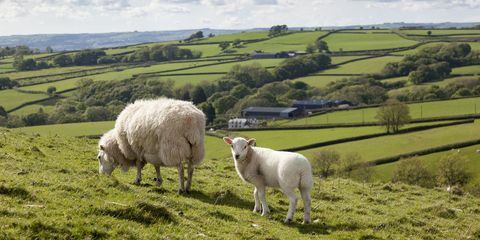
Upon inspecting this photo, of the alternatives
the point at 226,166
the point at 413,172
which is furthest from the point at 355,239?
the point at 413,172

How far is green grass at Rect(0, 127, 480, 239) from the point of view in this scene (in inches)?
353

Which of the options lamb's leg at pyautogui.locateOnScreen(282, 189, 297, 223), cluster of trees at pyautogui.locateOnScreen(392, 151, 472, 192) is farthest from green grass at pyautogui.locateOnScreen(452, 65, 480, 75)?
lamb's leg at pyautogui.locateOnScreen(282, 189, 297, 223)

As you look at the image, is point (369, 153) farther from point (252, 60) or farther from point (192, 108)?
point (252, 60)

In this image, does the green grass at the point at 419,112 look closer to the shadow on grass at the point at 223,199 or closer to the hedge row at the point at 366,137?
the hedge row at the point at 366,137

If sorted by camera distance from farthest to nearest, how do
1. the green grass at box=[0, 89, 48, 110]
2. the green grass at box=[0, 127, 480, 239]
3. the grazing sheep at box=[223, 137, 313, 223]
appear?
the green grass at box=[0, 89, 48, 110], the grazing sheep at box=[223, 137, 313, 223], the green grass at box=[0, 127, 480, 239]

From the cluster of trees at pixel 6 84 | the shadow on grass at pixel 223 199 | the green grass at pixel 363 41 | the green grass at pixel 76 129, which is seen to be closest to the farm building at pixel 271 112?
the green grass at pixel 76 129

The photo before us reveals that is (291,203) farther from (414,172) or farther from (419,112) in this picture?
(419,112)

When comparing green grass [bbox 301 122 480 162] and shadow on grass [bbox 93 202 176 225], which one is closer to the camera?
shadow on grass [bbox 93 202 176 225]

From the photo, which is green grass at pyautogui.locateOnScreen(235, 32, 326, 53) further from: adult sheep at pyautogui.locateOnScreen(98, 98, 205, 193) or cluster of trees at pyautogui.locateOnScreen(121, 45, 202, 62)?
adult sheep at pyautogui.locateOnScreen(98, 98, 205, 193)

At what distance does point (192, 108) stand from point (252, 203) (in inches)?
124

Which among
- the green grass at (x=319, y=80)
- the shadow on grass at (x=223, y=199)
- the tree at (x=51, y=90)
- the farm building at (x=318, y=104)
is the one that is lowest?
the farm building at (x=318, y=104)

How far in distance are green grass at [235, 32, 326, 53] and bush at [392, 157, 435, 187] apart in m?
110

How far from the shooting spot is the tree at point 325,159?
46975 mm

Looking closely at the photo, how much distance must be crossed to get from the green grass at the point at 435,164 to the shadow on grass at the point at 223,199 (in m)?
34.1
